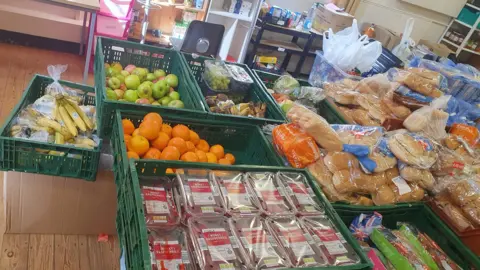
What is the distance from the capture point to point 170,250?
874 mm

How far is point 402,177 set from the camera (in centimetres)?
153

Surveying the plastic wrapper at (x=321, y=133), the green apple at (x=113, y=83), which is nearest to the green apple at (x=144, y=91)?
the green apple at (x=113, y=83)

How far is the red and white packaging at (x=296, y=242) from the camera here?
3.10ft

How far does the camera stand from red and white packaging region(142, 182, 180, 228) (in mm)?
923

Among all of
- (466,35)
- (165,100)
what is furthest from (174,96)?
(466,35)

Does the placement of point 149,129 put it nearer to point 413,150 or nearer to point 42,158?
point 42,158

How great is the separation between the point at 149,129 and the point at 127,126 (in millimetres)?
112

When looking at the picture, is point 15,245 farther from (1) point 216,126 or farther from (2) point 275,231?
(2) point 275,231

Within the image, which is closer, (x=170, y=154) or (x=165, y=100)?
(x=170, y=154)

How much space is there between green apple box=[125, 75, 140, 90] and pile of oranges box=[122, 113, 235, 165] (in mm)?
492

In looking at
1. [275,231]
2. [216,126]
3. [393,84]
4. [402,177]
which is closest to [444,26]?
[393,84]

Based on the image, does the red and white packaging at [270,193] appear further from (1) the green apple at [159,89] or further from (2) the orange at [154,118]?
(1) the green apple at [159,89]

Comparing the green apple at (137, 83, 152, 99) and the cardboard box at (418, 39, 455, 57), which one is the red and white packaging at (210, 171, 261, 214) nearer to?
the green apple at (137, 83, 152, 99)

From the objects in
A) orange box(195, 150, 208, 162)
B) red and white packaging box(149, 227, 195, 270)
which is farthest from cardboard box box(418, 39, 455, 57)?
red and white packaging box(149, 227, 195, 270)
